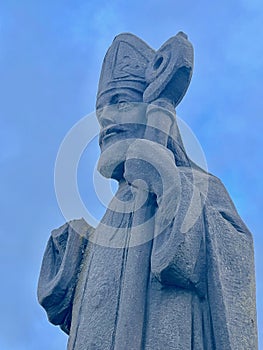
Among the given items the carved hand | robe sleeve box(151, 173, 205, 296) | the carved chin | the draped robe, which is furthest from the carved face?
robe sleeve box(151, 173, 205, 296)

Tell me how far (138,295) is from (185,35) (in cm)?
282

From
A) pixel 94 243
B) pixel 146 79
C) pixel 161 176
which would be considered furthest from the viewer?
pixel 146 79

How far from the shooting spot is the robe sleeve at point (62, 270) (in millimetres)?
6670

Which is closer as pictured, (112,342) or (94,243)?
(112,342)

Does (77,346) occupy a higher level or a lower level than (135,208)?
lower

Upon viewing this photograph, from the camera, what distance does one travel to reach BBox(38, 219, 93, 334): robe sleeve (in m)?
6.67

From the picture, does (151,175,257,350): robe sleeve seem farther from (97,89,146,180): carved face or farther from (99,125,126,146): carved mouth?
(99,125,126,146): carved mouth

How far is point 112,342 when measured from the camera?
5820 millimetres

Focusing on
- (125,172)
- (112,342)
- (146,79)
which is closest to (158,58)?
(146,79)

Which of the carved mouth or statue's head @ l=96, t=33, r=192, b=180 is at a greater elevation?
statue's head @ l=96, t=33, r=192, b=180

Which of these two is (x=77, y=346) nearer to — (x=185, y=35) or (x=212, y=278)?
(x=212, y=278)

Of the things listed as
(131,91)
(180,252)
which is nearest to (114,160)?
(131,91)

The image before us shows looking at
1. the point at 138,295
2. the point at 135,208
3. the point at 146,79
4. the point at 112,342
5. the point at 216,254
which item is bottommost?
the point at 112,342

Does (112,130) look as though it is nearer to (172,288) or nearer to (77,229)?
(77,229)
